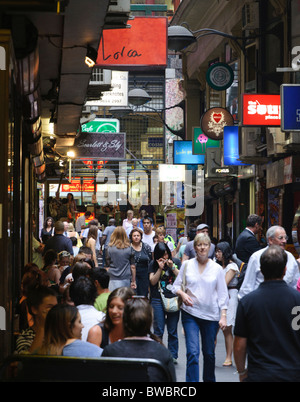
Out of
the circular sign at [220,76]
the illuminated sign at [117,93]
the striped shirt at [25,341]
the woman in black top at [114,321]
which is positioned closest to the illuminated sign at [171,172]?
the circular sign at [220,76]

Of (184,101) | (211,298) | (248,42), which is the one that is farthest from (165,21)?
(184,101)

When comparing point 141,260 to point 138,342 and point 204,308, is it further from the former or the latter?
point 138,342

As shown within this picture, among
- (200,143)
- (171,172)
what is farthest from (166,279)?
(171,172)

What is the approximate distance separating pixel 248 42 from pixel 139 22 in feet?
45.5

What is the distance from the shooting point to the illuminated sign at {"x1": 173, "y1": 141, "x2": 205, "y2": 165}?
111ft

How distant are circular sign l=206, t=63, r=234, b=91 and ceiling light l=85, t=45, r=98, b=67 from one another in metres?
17.7

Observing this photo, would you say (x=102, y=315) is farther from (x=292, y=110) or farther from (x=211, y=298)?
(x=292, y=110)

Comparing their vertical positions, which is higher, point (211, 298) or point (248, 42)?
point (248, 42)

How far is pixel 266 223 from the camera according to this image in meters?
23.6

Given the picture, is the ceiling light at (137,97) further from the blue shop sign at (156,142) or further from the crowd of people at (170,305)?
the blue shop sign at (156,142)

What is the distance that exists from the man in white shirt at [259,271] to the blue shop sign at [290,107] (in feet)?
22.3

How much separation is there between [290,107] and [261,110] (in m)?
3.82
